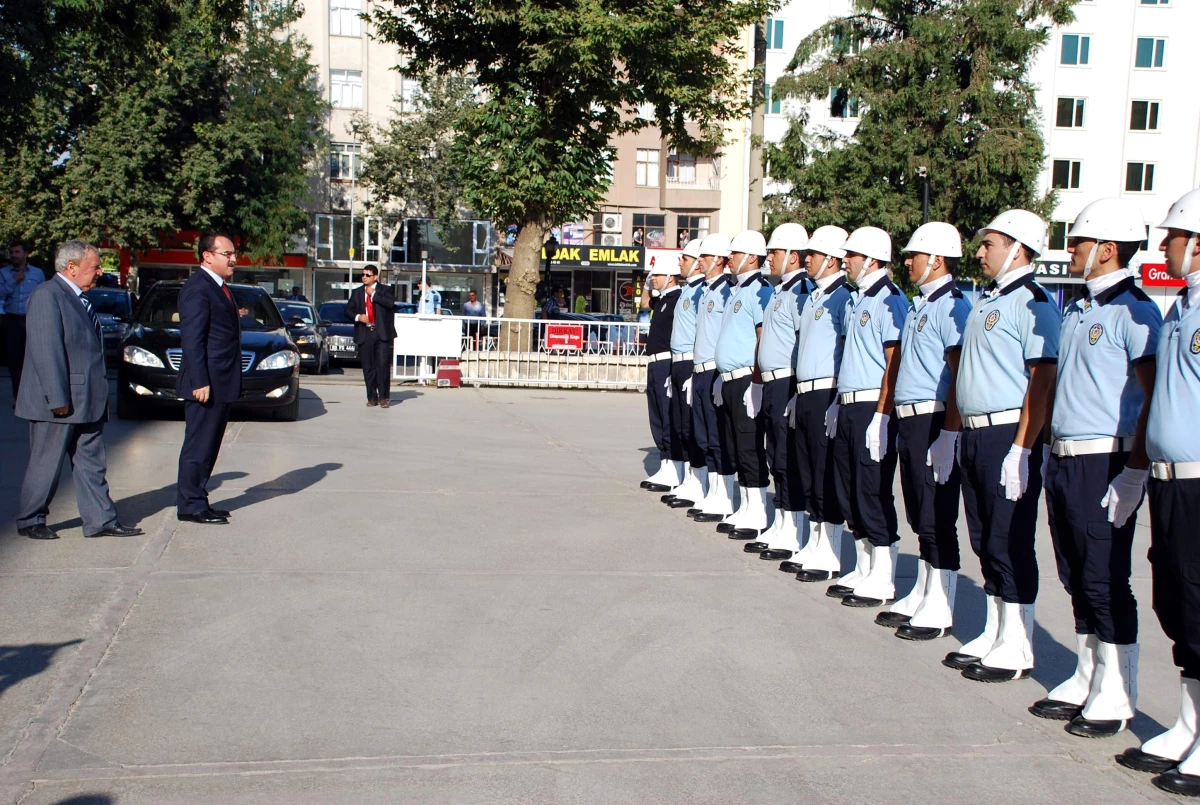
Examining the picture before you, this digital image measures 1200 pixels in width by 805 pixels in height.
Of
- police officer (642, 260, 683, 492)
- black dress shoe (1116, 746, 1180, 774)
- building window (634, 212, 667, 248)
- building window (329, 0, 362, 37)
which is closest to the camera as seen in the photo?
black dress shoe (1116, 746, 1180, 774)

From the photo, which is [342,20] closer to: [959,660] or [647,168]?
[647,168]

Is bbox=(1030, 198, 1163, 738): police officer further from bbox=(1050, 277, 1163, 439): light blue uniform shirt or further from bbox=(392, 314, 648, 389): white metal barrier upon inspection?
bbox=(392, 314, 648, 389): white metal barrier

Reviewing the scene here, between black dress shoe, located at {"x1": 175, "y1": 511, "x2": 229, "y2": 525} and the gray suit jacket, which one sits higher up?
the gray suit jacket

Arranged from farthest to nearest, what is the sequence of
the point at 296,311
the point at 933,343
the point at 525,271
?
the point at 296,311
the point at 525,271
the point at 933,343

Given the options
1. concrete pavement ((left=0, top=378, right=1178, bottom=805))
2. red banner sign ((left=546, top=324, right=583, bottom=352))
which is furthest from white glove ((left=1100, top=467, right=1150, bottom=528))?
red banner sign ((left=546, top=324, right=583, bottom=352))

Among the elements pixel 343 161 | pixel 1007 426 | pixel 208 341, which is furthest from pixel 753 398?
pixel 343 161

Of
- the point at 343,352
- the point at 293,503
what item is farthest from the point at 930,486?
the point at 343,352

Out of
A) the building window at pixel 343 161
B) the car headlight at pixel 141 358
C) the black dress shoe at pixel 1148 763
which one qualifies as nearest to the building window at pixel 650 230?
the building window at pixel 343 161

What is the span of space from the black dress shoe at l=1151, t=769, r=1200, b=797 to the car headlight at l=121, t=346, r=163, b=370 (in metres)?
12.7

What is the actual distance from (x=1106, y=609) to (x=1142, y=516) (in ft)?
22.3

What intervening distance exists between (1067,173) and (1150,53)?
638 cm

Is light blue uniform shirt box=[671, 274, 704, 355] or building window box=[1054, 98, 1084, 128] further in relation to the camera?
building window box=[1054, 98, 1084, 128]

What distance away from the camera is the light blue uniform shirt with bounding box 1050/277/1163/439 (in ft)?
16.4

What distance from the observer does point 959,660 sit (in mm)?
6086
